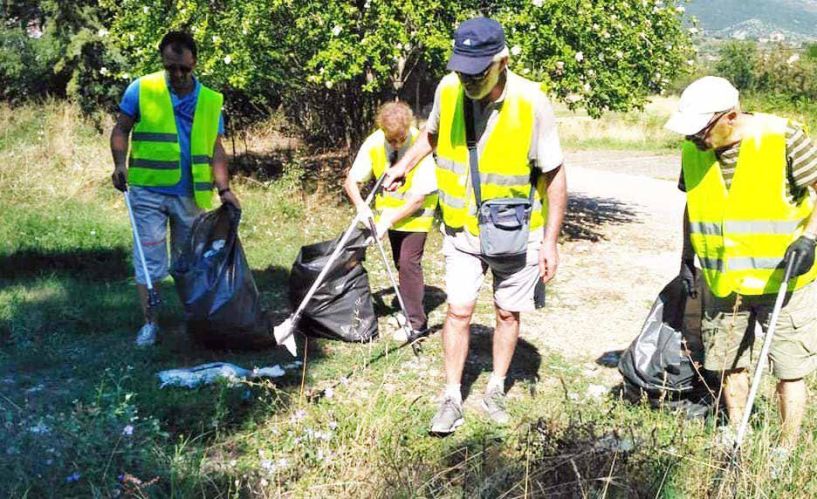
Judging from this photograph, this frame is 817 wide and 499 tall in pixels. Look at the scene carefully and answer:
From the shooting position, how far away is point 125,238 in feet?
23.5

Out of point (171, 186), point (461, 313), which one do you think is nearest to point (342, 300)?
point (171, 186)

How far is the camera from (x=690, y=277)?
144 inches

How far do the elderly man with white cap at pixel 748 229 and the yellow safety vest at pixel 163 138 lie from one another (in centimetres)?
276

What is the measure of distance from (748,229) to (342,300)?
259cm

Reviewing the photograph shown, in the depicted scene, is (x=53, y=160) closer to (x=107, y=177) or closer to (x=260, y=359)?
(x=107, y=177)

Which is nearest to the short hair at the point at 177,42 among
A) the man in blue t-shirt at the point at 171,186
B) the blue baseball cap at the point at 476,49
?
the man in blue t-shirt at the point at 171,186

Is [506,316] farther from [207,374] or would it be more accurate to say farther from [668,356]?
[207,374]

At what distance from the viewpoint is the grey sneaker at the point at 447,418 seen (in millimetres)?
3648

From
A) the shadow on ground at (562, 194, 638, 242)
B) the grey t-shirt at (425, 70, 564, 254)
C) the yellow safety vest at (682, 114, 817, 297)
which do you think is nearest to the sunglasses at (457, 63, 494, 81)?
the grey t-shirt at (425, 70, 564, 254)

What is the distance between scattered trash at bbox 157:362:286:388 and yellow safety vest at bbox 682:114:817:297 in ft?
7.32

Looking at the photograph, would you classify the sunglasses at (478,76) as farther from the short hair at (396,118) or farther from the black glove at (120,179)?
the black glove at (120,179)

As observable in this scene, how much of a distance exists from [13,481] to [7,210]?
558cm

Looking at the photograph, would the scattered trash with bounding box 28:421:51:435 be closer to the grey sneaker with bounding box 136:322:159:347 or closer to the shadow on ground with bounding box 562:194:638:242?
the grey sneaker with bounding box 136:322:159:347

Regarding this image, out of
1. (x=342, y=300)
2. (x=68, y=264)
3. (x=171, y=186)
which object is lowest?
(x=68, y=264)
